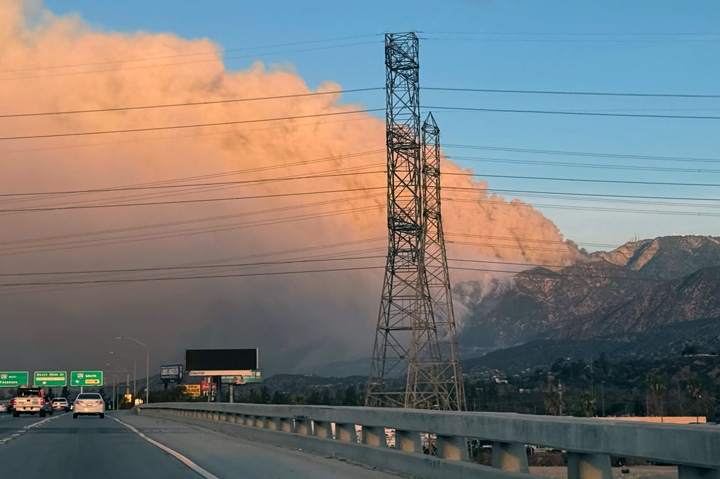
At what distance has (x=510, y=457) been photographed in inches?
474

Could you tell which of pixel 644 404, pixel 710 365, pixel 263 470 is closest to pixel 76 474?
pixel 263 470

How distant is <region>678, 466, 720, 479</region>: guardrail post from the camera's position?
8289mm

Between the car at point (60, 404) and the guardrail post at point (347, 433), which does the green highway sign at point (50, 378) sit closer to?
the car at point (60, 404)

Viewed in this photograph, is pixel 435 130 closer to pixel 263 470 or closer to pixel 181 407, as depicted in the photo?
pixel 181 407

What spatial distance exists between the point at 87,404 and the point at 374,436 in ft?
152

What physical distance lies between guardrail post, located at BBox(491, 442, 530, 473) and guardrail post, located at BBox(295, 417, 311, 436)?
11782 millimetres

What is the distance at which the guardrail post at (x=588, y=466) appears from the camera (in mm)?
9953

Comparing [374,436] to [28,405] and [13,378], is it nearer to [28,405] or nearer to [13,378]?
[28,405]

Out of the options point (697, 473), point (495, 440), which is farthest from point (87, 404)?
point (697, 473)

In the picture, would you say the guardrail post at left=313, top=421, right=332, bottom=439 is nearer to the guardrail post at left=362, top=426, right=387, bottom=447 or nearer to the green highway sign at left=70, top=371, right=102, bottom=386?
the guardrail post at left=362, top=426, right=387, bottom=447

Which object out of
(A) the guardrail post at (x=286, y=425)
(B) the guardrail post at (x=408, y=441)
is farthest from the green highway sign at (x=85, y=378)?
(B) the guardrail post at (x=408, y=441)

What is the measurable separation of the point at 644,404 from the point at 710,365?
2127 inches

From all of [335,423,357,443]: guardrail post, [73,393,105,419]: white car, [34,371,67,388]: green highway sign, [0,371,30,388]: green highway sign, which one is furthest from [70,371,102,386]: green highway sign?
[335,423,357,443]: guardrail post

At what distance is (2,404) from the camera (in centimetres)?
10619
